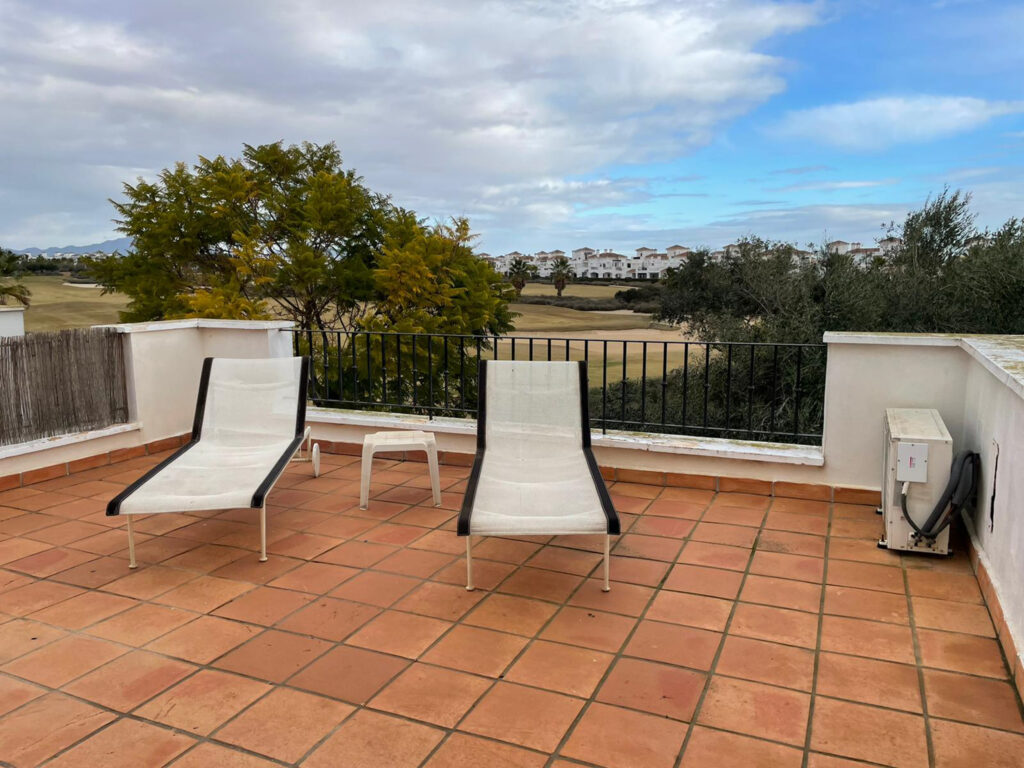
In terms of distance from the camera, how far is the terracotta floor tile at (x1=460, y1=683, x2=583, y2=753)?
6.81 feet

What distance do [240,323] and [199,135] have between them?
1865 cm

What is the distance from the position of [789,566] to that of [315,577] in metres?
2.30

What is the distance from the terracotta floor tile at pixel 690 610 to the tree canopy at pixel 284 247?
13941 millimetres

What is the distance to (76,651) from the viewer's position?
8.55 feet

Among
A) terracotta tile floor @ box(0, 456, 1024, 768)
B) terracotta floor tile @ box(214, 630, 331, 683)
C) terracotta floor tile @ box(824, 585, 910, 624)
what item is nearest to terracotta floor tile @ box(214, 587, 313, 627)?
terracotta tile floor @ box(0, 456, 1024, 768)

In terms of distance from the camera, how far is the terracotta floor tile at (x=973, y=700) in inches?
84.8

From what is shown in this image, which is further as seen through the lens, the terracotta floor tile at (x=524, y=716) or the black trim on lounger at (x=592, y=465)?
the black trim on lounger at (x=592, y=465)

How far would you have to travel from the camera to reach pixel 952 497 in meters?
3.28

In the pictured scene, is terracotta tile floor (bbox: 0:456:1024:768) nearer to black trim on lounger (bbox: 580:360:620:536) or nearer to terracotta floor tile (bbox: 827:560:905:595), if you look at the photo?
terracotta floor tile (bbox: 827:560:905:595)

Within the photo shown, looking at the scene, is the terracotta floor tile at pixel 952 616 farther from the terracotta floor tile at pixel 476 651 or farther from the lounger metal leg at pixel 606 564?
the terracotta floor tile at pixel 476 651

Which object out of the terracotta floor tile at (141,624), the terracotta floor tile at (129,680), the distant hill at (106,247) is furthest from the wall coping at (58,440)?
the distant hill at (106,247)

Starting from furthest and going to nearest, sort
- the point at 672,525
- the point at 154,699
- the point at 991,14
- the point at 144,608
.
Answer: the point at 991,14
the point at 672,525
the point at 144,608
the point at 154,699

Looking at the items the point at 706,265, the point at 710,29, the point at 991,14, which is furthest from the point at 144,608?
the point at 706,265

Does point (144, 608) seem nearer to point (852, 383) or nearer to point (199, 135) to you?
point (852, 383)
